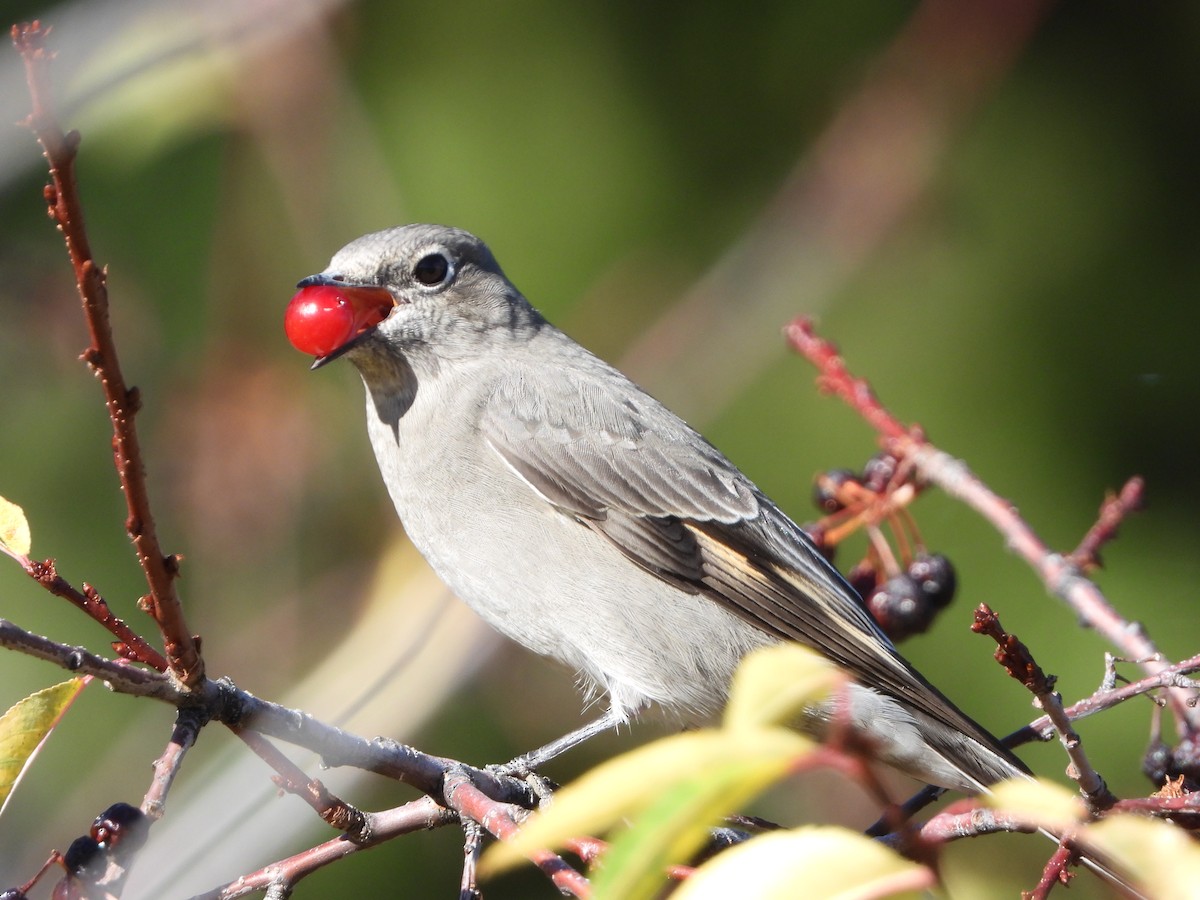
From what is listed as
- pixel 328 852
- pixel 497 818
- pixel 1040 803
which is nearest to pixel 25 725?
pixel 328 852

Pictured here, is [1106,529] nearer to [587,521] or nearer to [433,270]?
[587,521]

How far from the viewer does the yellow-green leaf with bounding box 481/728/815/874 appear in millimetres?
998

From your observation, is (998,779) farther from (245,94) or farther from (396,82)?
(396,82)

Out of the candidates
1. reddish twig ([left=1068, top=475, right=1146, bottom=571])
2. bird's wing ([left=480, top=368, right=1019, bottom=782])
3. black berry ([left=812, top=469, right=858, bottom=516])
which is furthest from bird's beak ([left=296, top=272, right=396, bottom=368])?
reddish twig ([left=1068, top=475, right=1146, bottom=571])

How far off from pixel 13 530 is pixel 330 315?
1317 millimetres

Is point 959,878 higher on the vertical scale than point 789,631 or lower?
lower

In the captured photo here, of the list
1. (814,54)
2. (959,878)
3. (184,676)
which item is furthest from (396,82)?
(184,676)

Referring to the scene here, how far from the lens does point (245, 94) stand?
4.50 meters

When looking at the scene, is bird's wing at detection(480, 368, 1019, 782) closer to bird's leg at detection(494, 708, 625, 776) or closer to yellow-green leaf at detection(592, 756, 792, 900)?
bird's leg at detection(494, 708, 625, 776)

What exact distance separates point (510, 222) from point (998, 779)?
307cm

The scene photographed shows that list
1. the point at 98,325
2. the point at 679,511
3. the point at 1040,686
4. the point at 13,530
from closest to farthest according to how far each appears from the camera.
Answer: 1. the point at 98,325
2. the point at 1040,686
3. the point at 13,530
4. the point at 679,511

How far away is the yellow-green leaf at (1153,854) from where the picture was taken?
1008mm

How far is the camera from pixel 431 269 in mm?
3211

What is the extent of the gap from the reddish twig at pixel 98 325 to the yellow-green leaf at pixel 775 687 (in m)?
0.72
